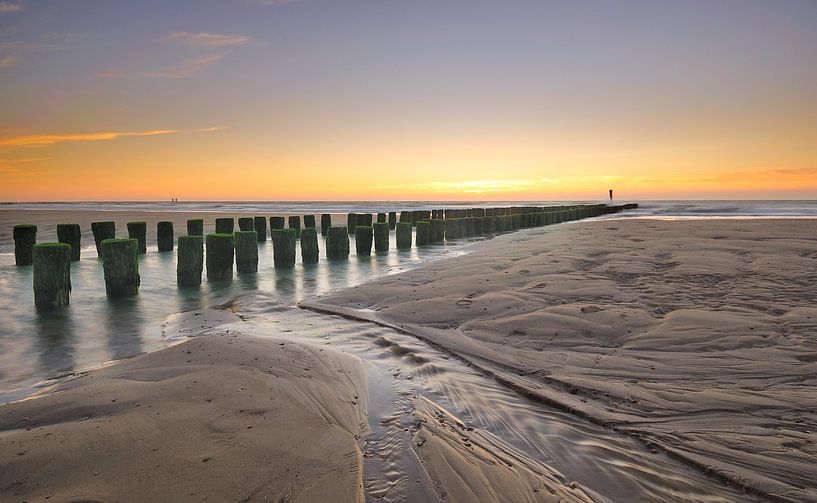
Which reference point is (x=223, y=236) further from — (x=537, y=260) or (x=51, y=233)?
(x=51, y=233)

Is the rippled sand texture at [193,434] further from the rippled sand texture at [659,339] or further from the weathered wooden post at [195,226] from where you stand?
the weathered wooden post at [195,226]

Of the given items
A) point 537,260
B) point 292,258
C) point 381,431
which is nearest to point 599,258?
point 537,260

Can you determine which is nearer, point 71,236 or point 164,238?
point 71,236

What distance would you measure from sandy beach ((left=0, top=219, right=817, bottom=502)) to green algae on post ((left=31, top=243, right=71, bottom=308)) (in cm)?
197

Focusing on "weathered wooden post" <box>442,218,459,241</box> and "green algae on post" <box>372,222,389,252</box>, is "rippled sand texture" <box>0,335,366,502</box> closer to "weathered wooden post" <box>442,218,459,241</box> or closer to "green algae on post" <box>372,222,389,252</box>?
"green algae on post" <box>372,222,389,252</box>

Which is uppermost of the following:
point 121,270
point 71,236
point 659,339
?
point 71,236


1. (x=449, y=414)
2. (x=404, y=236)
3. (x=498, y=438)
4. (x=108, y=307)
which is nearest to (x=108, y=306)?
(x=108, y=307)

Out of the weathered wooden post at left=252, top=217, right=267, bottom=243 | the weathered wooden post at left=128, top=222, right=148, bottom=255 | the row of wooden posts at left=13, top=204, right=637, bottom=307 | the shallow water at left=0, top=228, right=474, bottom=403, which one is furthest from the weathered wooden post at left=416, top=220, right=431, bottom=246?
the weathered wooden post at left=128, top=222, right=148, bottom=255

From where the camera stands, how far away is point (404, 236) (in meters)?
11.8

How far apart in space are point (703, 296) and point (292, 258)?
6571 millimetres

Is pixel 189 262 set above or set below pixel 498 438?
above

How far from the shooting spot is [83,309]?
5.67 metres

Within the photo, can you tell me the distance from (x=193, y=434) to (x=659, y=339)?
337cm

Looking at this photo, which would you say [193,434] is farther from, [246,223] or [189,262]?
[246,223]
